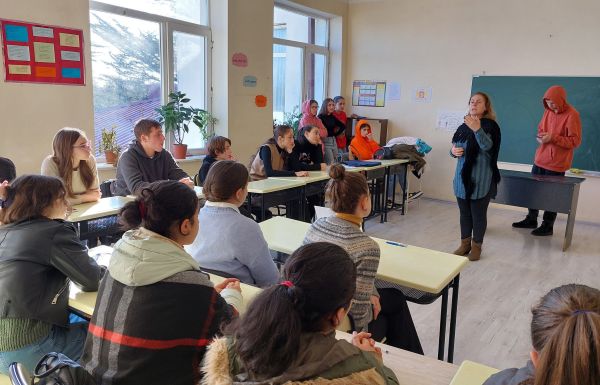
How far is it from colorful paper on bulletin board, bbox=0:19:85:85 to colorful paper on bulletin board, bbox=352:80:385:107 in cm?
471

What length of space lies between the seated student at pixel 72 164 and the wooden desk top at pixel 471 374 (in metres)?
2.81

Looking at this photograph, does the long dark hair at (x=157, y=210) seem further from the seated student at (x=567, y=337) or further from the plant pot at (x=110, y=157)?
the plant pot at (x=110, y=157)

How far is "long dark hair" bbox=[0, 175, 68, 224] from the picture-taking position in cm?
168

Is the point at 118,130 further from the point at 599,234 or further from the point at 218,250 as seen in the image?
the point at 599,234

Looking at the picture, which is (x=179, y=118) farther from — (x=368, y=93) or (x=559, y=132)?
(x=559, y=132)

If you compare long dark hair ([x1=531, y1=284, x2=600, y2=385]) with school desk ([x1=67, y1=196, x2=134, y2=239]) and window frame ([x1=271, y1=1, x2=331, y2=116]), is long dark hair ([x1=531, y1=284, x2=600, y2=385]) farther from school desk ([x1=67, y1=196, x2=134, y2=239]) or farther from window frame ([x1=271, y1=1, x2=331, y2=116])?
window frame ([x1=271, y1=1, x2=331, y2=116])

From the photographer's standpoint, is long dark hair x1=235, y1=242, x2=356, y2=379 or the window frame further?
the window frame

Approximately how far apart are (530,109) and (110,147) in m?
5.28

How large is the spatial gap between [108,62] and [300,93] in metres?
3.38

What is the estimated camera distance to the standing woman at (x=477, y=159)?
3984mm

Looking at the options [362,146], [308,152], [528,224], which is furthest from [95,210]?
[528,224]

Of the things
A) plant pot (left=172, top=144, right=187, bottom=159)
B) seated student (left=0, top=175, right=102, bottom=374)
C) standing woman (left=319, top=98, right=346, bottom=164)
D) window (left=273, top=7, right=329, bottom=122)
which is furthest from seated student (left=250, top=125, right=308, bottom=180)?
seated student (left=0, top=175, right=102, bottom=374)

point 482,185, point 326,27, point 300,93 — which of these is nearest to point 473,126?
point 482,185

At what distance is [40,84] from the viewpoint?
417cm
